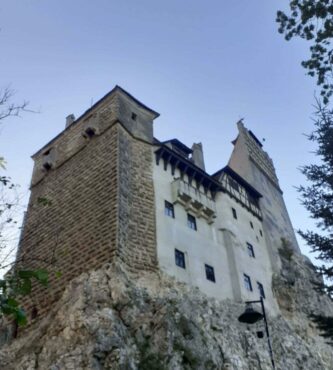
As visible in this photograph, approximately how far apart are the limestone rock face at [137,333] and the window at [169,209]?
3.23 meters

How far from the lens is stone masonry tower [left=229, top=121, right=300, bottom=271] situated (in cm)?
2444

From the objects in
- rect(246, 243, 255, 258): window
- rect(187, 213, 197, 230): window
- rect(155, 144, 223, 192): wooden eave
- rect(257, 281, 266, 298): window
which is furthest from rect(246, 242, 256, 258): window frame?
rect(187, 213, 197, 230): window

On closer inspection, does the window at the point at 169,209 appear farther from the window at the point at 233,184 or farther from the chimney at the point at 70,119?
the chimney at the point at 70,119

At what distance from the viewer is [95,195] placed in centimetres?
1608

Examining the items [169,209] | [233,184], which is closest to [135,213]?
[169,209]

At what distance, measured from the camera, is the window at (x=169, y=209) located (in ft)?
55.5

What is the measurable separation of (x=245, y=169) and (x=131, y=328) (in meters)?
18.2

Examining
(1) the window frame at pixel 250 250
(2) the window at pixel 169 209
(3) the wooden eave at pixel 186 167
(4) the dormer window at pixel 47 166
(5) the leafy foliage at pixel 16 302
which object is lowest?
(5) the leafy foliage at pixel 16 302

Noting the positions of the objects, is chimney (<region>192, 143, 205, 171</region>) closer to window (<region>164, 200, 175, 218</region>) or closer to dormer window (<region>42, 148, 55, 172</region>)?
window (<region>164, 200, 175, 218</region>)

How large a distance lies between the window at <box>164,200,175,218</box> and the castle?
0.20 ft

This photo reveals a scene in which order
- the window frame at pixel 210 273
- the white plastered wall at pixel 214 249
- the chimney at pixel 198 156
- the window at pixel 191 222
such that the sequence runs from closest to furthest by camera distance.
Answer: the white plastered wall at pixel 214 249 → the window frame at pixel 210 273 → the window at pixel 191 222 → the chimney at pixel 198 156

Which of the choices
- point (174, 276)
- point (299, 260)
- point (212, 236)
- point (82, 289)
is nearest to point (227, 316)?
point (174, 276)

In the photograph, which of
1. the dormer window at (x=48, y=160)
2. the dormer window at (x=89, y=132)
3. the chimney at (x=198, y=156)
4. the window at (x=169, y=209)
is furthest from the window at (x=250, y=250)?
the dormer window at (x=48, y=160)

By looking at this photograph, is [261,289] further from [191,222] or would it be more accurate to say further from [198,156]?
[198,156]
